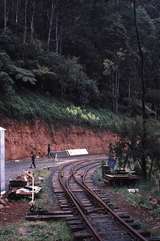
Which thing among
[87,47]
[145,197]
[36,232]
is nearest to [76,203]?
[145,197]

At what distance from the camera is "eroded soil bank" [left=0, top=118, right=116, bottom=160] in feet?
152

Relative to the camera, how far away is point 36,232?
14.5m

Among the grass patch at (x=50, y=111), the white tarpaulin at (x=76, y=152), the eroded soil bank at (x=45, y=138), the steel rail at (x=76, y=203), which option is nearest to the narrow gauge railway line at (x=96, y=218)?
the steel rail at (x=76, y=203)

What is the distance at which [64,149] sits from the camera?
54.9 m

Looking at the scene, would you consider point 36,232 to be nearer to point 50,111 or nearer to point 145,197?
point 145,197

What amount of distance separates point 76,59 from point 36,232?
51.7 metres

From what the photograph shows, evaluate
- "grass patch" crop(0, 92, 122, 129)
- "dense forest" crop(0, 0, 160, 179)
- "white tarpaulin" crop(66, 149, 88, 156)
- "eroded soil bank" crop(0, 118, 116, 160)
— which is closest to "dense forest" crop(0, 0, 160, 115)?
"dense forest" crop(0, 0, 160, 179)

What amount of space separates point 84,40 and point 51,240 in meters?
60.1

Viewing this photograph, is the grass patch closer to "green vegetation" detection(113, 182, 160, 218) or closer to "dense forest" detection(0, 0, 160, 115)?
"dense forest" detection(0, 0, 160, 115)

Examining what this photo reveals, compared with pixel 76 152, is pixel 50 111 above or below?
above

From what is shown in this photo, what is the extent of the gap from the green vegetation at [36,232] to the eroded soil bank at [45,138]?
29166mm

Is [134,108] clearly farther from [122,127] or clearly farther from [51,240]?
[51,240]

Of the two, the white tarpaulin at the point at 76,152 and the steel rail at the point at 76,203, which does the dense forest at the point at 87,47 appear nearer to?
the white tarpaulin at the point at 76,152

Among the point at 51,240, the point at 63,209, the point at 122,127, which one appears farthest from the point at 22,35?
the point at 51,240
